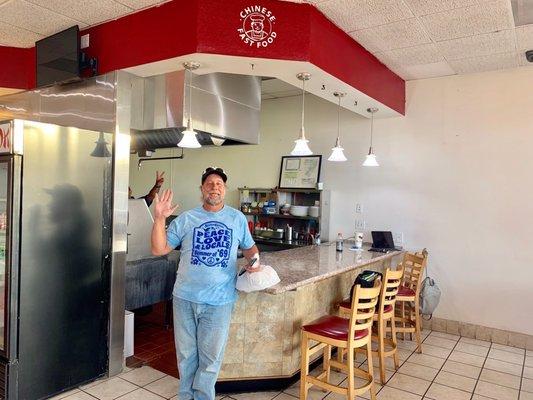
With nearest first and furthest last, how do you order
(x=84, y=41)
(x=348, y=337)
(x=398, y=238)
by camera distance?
(x=348, y=337) → (x=84, y=41) → (x=398, y=238)

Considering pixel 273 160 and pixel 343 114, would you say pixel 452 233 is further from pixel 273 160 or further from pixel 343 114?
pixel 273 160

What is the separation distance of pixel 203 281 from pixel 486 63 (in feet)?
12.0

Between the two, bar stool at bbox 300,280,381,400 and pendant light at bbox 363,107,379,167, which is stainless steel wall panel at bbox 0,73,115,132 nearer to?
bar stool at bbox 300,280,381,400

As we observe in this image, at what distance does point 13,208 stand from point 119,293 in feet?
3.41

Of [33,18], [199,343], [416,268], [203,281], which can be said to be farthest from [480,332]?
[33,18]

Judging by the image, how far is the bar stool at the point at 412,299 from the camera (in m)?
3.86

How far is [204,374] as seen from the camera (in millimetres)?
2475

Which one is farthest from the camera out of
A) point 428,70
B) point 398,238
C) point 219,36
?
point 398,238

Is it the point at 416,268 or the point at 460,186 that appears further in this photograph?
the point at 460,186

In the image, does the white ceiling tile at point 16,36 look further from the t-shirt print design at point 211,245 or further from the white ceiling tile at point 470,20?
the white ceiling tile at point 470,20

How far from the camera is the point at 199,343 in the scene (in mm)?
2512

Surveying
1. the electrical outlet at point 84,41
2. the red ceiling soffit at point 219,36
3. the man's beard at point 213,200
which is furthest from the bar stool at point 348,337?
the electrical outlet at point 84,41

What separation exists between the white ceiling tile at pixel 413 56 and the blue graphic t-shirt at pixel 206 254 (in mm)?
2516

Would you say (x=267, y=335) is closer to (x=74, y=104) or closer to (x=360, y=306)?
(x=360, y=306)
